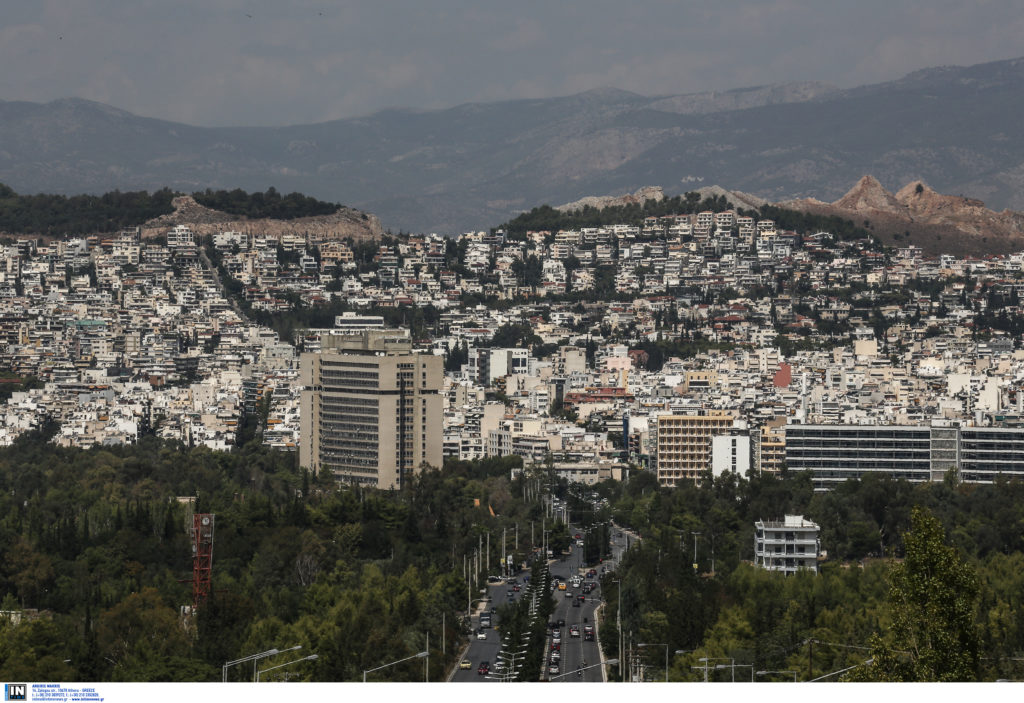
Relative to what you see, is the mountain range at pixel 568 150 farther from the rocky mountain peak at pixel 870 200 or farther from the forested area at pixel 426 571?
the forested area at pixel 426 571

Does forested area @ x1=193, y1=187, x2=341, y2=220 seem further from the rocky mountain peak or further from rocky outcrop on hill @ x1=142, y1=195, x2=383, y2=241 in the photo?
the rocky mountain peak

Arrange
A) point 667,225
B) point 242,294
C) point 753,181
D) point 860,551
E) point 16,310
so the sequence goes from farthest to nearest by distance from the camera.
Result: point 753,181 → point 667,225 → point 242,294 → point 16,310 → point 860,551

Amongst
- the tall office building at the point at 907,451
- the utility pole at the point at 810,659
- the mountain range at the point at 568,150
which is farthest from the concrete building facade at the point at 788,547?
the mountain range at the point at 568,150

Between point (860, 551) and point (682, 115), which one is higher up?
point (682, 115)

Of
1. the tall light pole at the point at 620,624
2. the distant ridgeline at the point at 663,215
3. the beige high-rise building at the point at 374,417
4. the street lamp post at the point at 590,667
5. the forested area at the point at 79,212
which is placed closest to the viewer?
the street lamp post at the point at 590,667

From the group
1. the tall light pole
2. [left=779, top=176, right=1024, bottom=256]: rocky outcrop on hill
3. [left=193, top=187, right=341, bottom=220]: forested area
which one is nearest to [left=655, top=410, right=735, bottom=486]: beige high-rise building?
the tall light pole

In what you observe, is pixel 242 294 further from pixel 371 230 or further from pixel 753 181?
pixel 753 181

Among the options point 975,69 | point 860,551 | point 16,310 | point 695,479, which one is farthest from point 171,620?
point 975,69
